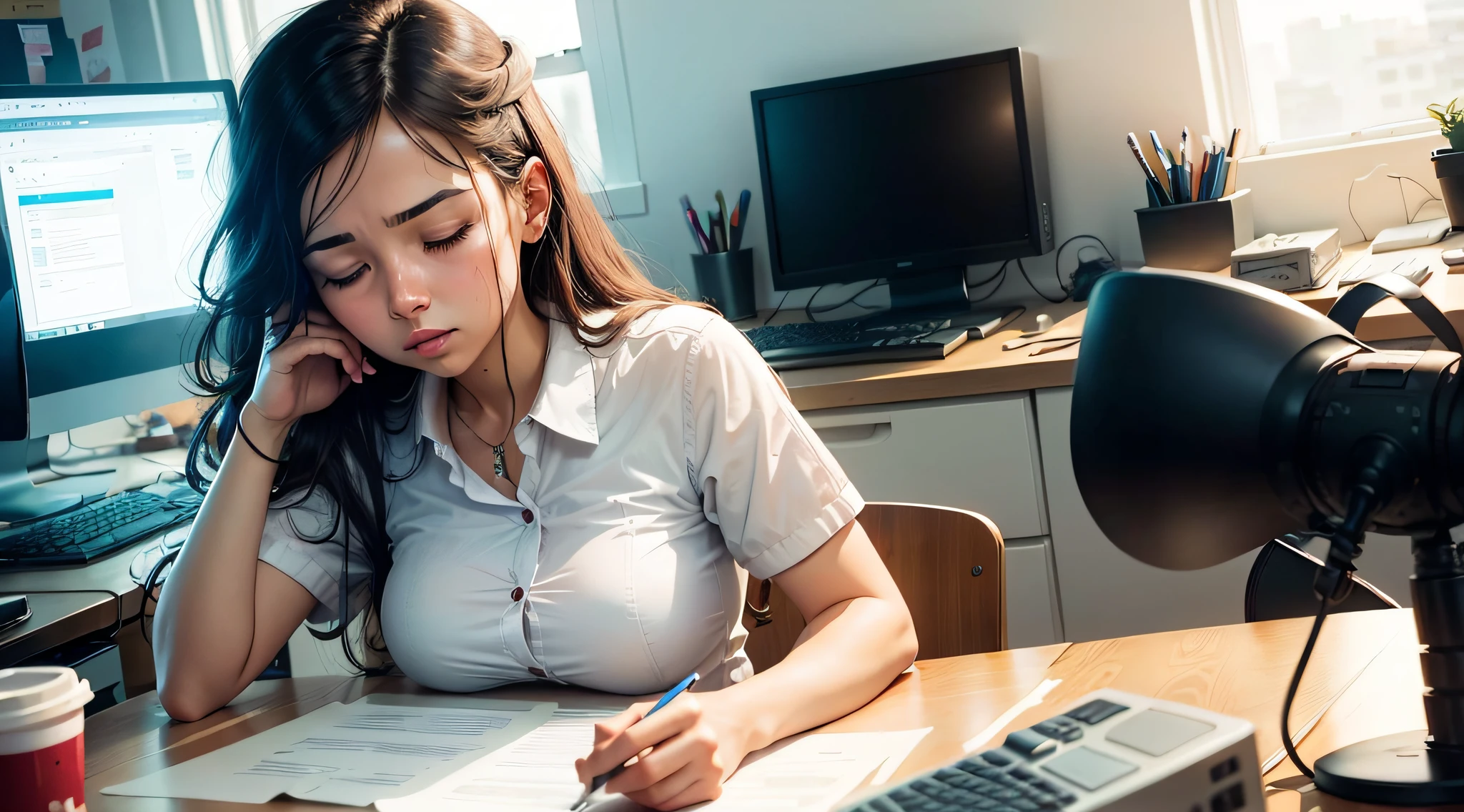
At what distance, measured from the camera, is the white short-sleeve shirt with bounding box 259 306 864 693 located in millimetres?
1024

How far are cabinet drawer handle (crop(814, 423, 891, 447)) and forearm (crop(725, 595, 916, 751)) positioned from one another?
85 cm

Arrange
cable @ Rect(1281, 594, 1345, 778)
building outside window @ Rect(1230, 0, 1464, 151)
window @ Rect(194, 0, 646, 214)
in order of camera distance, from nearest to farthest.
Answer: cable @ Rect(1281, 594, 1345, 778) < building outside window @ Rect(1230, 0, 1464, 151) < window @ Rect(194, 0, 646, 214)

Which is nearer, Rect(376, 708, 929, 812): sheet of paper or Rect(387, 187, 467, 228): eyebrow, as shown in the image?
Rect(376, 708, 929, 812): sheet of paper

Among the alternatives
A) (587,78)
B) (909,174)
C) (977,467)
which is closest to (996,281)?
(909,174)

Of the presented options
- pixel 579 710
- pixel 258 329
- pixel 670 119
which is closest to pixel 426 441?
pixel 258 329

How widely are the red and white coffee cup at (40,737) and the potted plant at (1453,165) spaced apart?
1.95 meters

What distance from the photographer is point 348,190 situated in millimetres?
981

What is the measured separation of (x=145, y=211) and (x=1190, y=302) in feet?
5.41

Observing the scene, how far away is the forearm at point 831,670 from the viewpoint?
2.78 ft

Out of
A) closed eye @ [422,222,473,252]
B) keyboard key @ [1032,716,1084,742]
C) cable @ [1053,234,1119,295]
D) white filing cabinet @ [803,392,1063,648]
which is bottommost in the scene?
white filing cabinet @ [803,392,1063,648]

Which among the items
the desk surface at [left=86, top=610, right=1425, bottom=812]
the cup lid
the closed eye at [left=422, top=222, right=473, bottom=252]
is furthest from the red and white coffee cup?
the closed eye at [left=422, top=222, right=473, bottom=252]

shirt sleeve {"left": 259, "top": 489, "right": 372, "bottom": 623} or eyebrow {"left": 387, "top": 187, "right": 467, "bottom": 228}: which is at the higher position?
eyebrow {"left": 387, "top": 187, "right": 467, "bottom": 228}

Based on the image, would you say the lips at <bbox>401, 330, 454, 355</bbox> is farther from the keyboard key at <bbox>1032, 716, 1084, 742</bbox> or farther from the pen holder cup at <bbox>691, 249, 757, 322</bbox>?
the pen holder cup at <bbox>691, 249, 757, 322</bbox>

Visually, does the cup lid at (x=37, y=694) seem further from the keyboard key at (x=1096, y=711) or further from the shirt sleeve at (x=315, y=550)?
the keyboard key at (x=1096, y=711)
